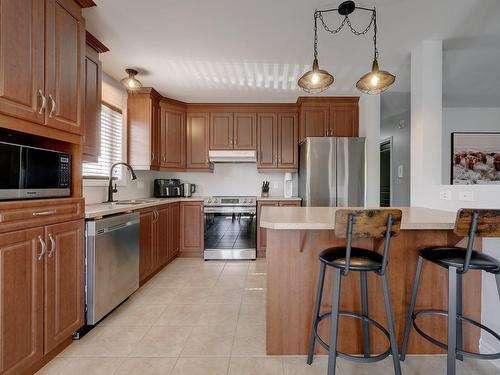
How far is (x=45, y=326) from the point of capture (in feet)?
4.90

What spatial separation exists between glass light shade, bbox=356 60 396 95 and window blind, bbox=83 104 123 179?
279cm

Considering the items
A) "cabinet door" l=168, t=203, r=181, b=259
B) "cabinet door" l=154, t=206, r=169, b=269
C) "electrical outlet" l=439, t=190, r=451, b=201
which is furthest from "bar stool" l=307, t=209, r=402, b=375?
"cabinet door" l=168, t=203, r=181, b=259

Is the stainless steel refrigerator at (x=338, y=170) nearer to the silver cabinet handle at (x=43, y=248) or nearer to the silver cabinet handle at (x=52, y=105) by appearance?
the silver cabinet handle at (x=52, y=105)

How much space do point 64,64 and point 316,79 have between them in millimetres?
1737

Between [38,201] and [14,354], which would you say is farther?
[38,201]

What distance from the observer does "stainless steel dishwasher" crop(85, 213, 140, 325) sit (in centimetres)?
186

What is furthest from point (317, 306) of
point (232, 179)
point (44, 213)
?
point (232, 179)

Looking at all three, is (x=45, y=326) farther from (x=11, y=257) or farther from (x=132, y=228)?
(x=132, y=228)

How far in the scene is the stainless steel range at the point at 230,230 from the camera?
367 centimetres

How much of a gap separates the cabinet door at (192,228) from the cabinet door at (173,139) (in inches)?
27.9

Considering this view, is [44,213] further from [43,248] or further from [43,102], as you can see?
[43,102]

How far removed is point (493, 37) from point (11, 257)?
400cm

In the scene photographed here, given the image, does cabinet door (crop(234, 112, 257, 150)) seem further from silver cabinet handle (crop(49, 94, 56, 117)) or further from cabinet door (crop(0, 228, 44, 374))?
cabinet door (crop(0, 228, 44, 374))

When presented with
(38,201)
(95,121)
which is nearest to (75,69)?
(95,121)
